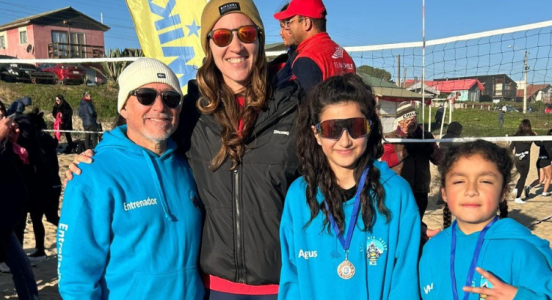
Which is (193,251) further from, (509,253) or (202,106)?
(509,253)

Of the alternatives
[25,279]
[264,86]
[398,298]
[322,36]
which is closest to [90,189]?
[264,86]

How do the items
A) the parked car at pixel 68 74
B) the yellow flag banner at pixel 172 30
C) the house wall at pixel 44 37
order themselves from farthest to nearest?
the house wall at pixel 44 37, the parked car at pixel 68 74, the yellow flag banner at pixel 172 30

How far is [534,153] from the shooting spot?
645 inches

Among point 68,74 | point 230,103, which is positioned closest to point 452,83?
point 68,74

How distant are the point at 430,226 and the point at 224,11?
6.04m

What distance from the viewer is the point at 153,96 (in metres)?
1.79

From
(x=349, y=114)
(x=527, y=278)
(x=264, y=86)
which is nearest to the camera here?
(x=527, y=278)

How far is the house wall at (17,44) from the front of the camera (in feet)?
110

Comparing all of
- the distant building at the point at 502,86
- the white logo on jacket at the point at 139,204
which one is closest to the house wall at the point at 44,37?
the distant building at the point at 502,86

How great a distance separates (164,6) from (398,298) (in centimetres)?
354

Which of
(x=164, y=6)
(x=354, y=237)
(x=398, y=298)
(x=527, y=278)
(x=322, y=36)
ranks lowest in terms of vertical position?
(x=398, y=298)

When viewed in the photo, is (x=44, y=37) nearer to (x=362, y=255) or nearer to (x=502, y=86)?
(x=502, y=86)

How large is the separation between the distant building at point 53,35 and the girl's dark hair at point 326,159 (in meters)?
33.2

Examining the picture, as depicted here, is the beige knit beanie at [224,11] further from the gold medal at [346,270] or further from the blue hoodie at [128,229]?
the gold medal at [346,270]
